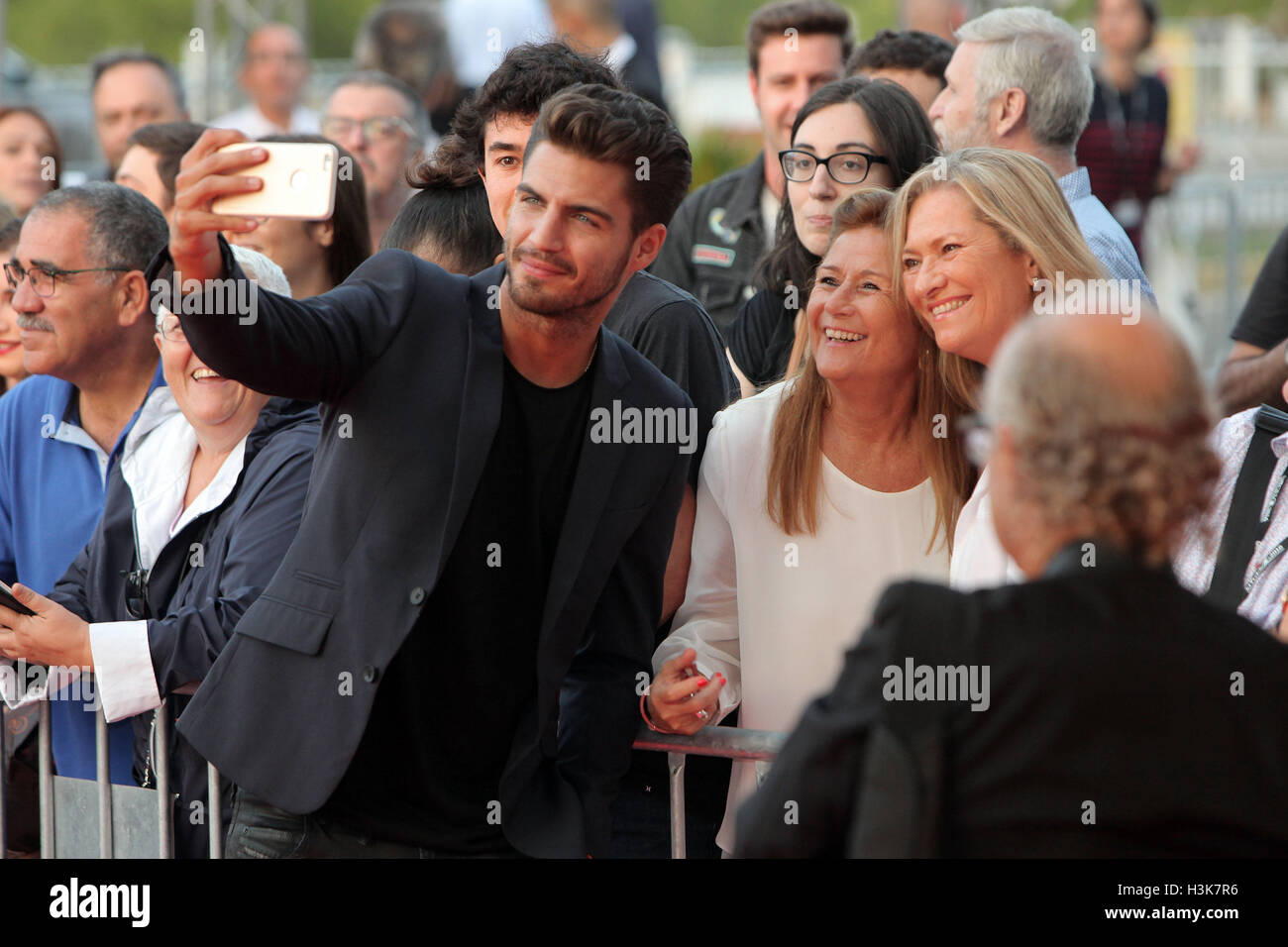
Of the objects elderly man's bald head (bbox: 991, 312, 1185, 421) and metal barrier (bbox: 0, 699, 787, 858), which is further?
metal barrier (bbox: 0, 699, 787, 858)

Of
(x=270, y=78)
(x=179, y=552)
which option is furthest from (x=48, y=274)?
(x=270, y=78)

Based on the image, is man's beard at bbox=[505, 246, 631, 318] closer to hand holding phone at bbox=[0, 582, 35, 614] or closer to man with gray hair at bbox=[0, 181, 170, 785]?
hand holding phone at bbox=[0, 582, 35, 614]

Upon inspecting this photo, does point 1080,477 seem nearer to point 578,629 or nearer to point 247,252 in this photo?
point 578,629

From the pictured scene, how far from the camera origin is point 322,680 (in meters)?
2.86

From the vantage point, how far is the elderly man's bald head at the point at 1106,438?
1929 mm

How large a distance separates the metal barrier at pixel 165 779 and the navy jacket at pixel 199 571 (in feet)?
0.18

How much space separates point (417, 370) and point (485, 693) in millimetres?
645

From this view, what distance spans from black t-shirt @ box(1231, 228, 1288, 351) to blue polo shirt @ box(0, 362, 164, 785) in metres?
3.56

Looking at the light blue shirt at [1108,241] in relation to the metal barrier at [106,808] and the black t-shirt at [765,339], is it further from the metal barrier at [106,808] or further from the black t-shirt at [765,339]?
the metal barrier at [106,808]

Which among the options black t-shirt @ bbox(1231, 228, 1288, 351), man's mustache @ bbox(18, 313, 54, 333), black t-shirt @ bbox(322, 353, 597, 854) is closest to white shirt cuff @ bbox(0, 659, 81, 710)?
black t-shirt @ bbox(322, 353, 597, 854)

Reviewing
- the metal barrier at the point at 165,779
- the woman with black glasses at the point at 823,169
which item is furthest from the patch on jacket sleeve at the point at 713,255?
the metal barrier at the point at 165,779

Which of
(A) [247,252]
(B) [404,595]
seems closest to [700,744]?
(B) [404,595]

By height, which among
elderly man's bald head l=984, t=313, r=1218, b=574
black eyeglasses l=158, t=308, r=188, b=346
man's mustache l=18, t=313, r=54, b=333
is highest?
man's mustache l=18, t=313, r=54, b=333

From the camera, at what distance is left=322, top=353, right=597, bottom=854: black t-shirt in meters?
2.94
